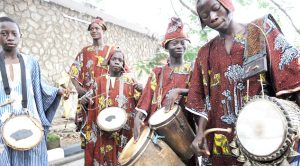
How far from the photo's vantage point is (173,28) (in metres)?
3.71

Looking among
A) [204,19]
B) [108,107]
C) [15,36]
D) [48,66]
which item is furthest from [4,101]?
[48,66]

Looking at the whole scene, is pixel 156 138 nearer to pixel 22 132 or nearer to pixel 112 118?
pixel 22 132

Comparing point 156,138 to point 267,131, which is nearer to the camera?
point 267,131

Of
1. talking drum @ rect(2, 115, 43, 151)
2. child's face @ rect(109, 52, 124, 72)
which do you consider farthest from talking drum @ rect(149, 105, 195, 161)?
child's face @ rect(109, 52, 124, 72)

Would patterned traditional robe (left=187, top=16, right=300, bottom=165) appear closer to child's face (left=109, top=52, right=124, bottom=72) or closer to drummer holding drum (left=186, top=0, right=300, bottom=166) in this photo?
drummer holding drum (left=186, top=0, right=300, bottom=166)

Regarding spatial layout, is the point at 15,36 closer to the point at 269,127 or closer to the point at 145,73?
the point at 269,127

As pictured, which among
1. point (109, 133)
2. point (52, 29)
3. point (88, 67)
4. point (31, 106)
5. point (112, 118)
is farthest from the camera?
point (52, 29)

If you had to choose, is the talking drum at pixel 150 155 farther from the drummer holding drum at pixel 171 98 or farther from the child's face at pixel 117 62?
the child's face at pixel 117 62

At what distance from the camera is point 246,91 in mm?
2266

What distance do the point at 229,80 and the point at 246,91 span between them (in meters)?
0.15

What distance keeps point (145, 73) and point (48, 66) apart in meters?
2.62

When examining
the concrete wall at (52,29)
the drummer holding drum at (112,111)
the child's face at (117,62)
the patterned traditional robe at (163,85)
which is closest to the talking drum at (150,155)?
the patterned traditional robe at (163,85)

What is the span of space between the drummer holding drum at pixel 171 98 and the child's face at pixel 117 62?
0.96m

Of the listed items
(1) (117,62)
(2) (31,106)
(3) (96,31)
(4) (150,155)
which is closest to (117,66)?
(1) (117,62)
